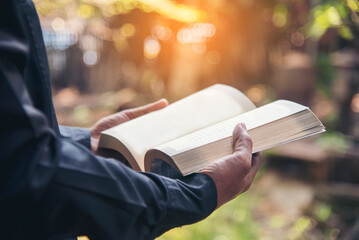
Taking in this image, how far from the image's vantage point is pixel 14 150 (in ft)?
1.94

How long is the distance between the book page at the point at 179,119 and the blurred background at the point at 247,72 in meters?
0.63

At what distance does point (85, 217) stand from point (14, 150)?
0.17m

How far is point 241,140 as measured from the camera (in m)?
0.91

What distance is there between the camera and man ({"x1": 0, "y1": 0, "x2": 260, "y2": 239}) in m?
0.60

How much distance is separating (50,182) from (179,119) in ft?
1.88

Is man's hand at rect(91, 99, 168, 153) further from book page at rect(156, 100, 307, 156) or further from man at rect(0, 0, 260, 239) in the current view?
man at rect(0, 0, 260, 239)

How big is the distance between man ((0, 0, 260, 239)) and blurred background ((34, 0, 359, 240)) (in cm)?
99

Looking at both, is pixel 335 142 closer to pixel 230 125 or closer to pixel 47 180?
pixel 230 125

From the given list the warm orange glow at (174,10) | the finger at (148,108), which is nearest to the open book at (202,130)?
the finger at (148,108)

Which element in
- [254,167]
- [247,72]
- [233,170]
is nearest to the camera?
[233,170]

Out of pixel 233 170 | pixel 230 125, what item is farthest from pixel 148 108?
pixel 233 170

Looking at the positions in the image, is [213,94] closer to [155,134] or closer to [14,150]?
[155,134]

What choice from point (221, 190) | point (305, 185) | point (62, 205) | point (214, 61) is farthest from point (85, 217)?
point (214, 61)

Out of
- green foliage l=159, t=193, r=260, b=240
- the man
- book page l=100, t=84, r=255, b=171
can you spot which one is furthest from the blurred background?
the man
